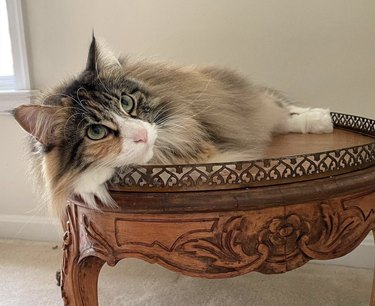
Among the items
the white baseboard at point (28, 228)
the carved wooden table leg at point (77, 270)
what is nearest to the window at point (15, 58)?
the white baseboard at point (28, 228)

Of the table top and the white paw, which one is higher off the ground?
the table top

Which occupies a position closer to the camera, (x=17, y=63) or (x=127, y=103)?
(x=127, y=103)

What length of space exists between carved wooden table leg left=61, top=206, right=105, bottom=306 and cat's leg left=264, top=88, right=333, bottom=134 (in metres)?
0.55

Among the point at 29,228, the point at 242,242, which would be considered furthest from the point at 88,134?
the point at 29,228

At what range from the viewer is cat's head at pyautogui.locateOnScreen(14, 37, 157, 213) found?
0.73m

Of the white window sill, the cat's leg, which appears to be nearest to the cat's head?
the cat's leg

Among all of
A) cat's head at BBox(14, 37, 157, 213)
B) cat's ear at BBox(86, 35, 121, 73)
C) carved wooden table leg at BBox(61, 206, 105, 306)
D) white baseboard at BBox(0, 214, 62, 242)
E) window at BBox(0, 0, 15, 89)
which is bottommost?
white baseboard at BBox(0, 214, 62, 242)

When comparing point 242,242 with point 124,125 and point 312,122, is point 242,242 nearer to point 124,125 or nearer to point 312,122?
point 124,125

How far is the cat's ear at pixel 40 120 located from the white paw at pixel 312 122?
0.63 meters

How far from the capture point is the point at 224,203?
0.71 metres

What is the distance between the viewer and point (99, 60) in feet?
2.84

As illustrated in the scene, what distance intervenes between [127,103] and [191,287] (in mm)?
831

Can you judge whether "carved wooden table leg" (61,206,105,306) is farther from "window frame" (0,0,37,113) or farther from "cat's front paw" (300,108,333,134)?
"window frame" (0,0,37,113)

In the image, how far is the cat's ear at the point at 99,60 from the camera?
844 millimetres
